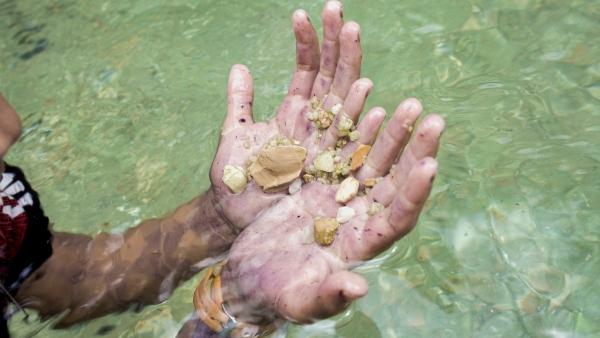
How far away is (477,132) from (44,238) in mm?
1692

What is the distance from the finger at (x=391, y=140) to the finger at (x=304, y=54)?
394 millimetres

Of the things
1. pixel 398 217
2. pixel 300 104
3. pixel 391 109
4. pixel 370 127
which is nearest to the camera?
pixel 398 217

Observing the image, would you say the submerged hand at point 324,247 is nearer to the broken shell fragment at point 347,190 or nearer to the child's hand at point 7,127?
the broken shell fragment at point 347,190

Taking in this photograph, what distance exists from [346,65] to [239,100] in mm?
420

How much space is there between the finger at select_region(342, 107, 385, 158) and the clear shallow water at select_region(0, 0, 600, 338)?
480 millimetres

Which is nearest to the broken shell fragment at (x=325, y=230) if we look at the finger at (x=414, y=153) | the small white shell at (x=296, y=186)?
the finger at (x=414, y=153)

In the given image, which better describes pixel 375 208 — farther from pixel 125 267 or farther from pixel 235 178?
pixel 125 267

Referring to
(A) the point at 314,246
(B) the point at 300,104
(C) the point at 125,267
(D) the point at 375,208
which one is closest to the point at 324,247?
(A) the point at 314,246

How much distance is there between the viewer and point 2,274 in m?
1.93

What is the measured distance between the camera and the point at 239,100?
77.9 inches

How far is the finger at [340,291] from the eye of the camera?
4.05 ft

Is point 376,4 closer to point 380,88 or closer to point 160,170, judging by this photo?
point 380,88

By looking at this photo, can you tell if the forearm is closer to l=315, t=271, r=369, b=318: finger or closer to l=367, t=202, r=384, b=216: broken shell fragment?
l=367, t=202, r=384, b=216: broken shell fragment

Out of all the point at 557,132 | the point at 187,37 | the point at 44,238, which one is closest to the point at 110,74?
the point at 187,37
